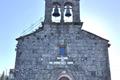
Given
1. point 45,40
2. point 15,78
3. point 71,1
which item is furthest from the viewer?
point 71,1

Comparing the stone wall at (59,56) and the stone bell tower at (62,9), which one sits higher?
the stone bell tower at (62,9)

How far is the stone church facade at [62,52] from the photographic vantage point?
14672mm

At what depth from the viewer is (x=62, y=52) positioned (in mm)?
15414

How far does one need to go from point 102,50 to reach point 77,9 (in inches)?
160

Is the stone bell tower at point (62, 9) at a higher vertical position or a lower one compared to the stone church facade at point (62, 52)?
higher

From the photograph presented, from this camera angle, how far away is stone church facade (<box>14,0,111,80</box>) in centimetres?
1467

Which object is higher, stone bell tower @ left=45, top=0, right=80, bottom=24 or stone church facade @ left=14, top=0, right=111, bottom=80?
stone bell tower @ left=45, top=0, right=80, bottom=24

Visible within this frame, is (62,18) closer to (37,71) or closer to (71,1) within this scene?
(71,1)

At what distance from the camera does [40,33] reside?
1602 centimetres

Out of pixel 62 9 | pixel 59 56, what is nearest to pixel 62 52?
pixel 59 56

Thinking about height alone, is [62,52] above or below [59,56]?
above

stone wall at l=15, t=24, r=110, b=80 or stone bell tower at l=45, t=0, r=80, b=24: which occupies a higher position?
stone bell tower at l=45, t=0, r=80, b=24

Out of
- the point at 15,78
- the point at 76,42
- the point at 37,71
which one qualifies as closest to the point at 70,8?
the point at 76,42

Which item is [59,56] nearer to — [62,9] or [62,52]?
[62,52]
